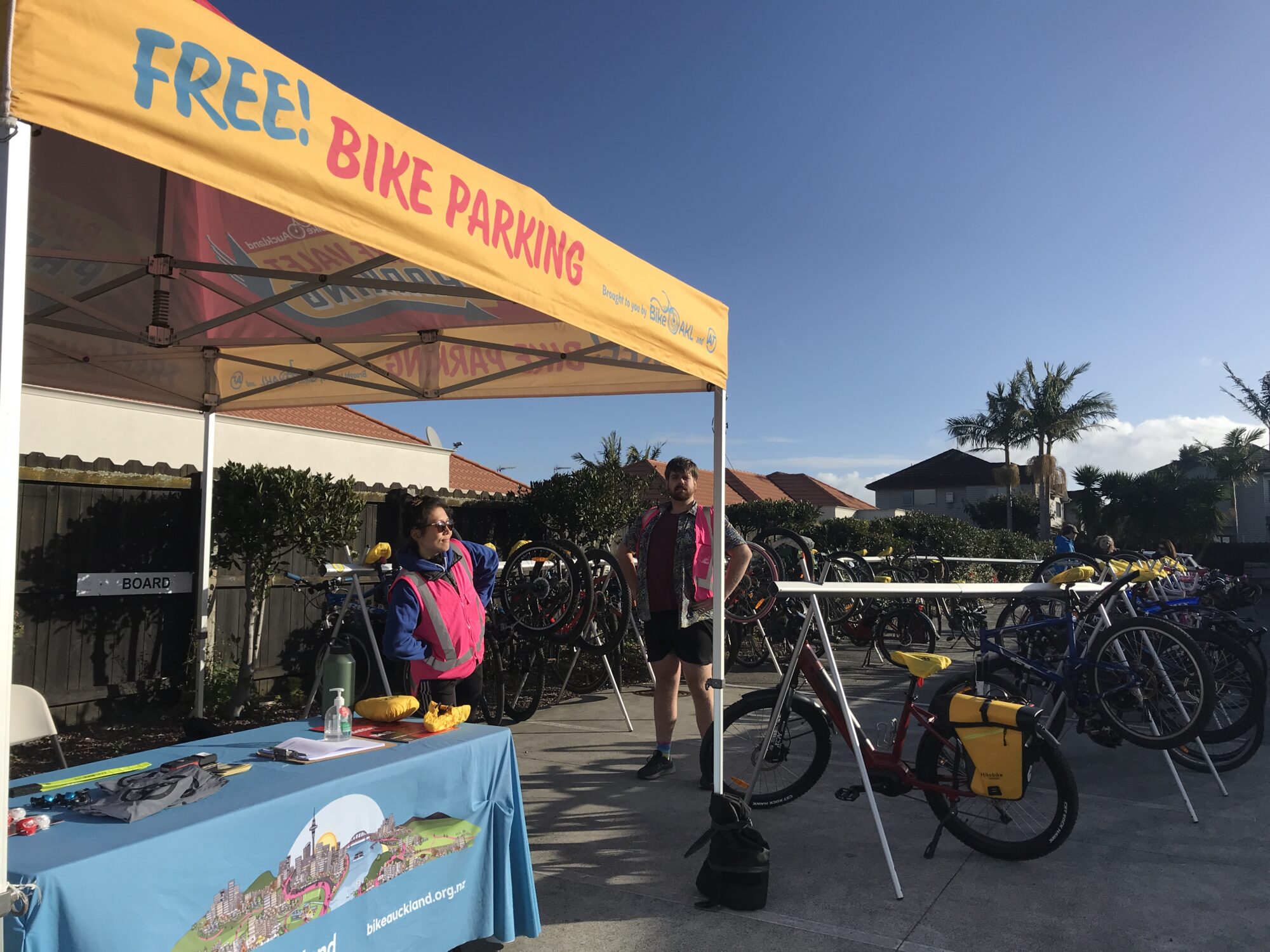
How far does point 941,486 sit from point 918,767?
65270 millimetres

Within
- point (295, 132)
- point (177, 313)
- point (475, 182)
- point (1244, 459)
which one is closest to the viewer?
point (295, 132)

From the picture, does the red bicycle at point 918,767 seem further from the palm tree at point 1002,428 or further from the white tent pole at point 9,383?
the palm tree at point 1002,428

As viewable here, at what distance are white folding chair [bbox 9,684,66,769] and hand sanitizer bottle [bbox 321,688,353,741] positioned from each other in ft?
4.90

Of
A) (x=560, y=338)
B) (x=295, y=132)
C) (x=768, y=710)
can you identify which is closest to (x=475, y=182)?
(x=295, y=132)

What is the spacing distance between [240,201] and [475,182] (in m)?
2.40

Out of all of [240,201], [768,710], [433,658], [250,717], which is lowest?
[250,717]

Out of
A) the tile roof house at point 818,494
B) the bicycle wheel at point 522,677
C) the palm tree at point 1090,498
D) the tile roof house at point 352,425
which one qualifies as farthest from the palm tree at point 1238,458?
the bicycle wheel at point 522,677

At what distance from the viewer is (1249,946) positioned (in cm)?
314

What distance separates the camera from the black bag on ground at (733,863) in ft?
11.2

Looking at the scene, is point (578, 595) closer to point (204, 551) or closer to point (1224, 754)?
point (204, 551)

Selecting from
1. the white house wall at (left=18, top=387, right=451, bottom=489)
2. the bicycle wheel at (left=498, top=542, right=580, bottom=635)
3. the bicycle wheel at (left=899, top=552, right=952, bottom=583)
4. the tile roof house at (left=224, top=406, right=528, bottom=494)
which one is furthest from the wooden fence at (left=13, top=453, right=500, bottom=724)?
the tile roof house at (left=224, top=406, right=528, bottom=494)

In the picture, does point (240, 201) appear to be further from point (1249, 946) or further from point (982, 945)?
point (1249, 946)

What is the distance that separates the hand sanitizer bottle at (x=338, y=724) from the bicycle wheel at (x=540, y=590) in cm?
354

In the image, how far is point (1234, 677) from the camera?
522cm
